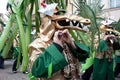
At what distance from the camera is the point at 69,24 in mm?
1764

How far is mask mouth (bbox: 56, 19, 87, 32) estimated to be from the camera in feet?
5.57

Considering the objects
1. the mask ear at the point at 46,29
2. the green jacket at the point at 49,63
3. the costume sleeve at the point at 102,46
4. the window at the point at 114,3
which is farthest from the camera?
the window at the point at 114,3

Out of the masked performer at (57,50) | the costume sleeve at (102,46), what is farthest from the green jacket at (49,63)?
the costume sleeve at (102,46)

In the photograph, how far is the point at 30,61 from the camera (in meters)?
1.72

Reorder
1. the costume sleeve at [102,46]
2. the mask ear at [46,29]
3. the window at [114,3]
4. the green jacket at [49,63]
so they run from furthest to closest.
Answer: the window at [114,3] < the costume sleeve at [102,46] < the mask ear at [46,29] < the green jacket at [49,63]

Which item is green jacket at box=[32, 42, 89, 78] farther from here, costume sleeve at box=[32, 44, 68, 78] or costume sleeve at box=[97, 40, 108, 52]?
costume sleeve at box=[97, 40, 108, 52]

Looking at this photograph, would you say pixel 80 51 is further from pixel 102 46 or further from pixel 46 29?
pixel 102 46

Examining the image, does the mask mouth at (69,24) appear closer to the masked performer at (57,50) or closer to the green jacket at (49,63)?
the masked performer at (57,50)

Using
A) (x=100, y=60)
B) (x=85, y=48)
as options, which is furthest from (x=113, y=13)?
(x=85, y=48)

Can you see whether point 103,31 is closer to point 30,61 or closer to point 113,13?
point 30,61

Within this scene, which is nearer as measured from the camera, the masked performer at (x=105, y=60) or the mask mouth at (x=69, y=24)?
the mask mouth at (x=69, y=24)

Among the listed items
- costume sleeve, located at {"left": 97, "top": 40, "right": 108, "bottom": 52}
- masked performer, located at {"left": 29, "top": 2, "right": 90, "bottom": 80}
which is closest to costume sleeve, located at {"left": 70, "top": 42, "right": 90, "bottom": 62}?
masked performer, located at {"left": 29, "top": 2, "right": 90, "bottom": 80}

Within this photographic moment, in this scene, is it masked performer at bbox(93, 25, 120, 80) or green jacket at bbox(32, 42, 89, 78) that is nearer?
green jacket at bbox(32, 42, 89, 78)

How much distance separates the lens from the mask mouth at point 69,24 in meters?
1.70
